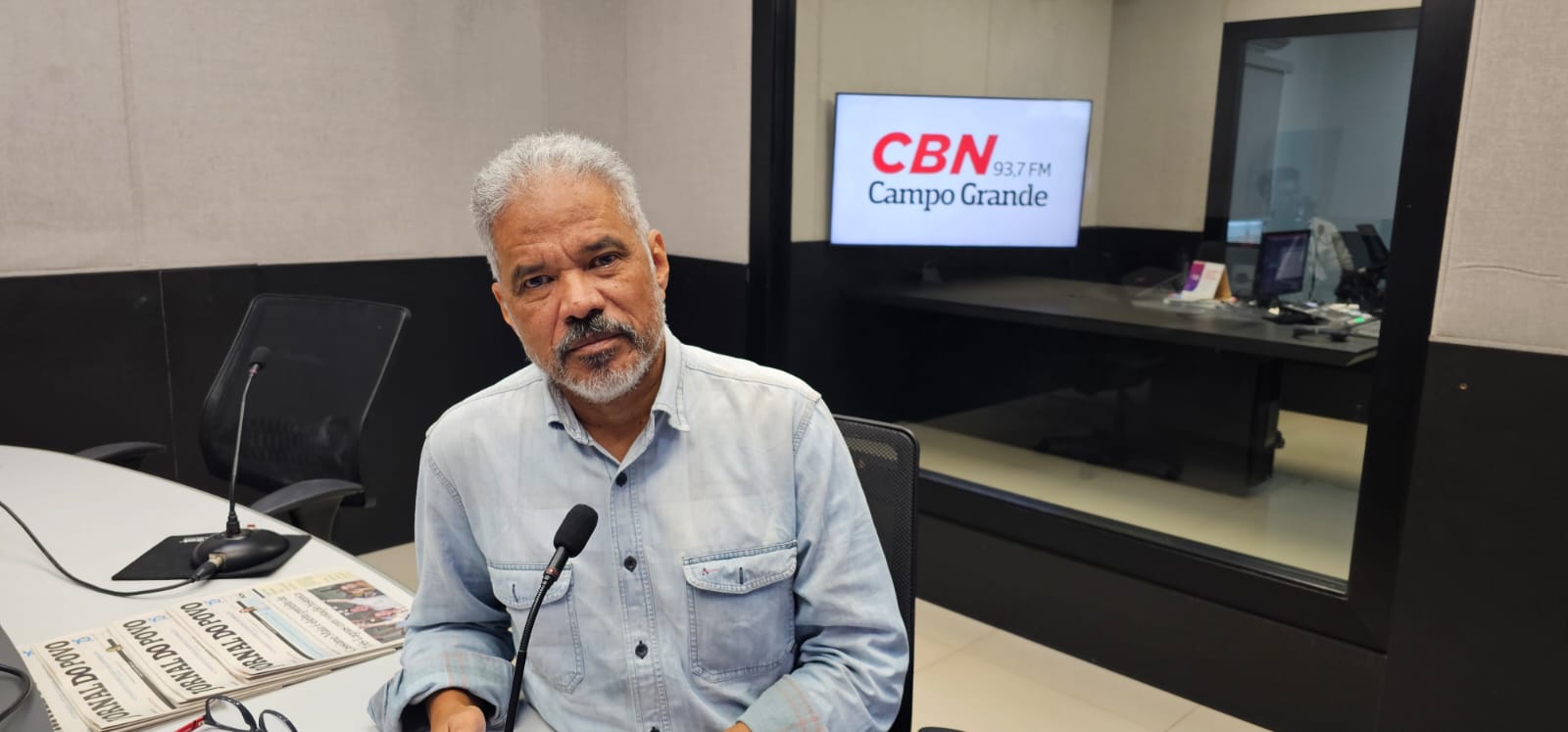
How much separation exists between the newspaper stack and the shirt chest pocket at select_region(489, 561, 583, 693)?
0.27 m

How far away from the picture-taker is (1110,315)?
3.70 m

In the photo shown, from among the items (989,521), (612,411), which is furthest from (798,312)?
(612,411)

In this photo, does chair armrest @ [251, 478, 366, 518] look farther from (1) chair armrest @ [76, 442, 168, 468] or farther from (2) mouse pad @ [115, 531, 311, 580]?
(1) chair armrest @ [76, 442, 168, 468]

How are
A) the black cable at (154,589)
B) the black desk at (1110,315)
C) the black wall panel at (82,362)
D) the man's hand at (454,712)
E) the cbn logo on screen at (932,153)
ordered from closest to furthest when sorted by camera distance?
1. the man's hand at (454,712)
2. the black cable at (154,589)
3. the black wall panel at (82,362)
4. the black desk at (1110,315)
5. the cbn logo on screen at (932,153)

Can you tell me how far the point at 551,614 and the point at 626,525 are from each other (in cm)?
14

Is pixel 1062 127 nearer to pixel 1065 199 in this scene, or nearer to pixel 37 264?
pixel 1065 199

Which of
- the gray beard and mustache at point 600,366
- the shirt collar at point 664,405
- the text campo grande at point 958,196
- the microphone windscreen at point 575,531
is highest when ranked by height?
the text campo grande at point 958,196

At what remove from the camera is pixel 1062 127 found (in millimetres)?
3832

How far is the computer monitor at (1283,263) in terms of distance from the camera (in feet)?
12.3

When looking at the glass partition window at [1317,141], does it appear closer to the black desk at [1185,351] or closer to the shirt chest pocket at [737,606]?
the black desk at [1185,351]

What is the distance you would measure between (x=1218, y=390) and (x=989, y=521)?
1383mm

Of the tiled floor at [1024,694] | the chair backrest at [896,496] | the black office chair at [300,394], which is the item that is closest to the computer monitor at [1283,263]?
the tiled floor at [1024,694]

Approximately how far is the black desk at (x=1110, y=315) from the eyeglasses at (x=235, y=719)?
9.12 feet

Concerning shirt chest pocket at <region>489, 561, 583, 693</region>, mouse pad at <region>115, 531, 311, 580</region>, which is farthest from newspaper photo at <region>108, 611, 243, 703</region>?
shirt chest pocket at <region>489, 561, 583, 693</region>
